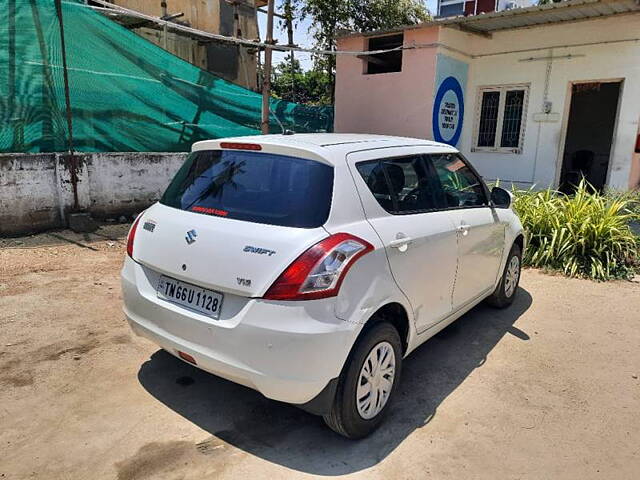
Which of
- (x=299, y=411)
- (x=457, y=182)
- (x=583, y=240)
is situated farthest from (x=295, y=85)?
(x=299, y=411)

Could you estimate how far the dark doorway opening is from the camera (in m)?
11.9

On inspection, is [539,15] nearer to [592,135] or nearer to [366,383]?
[592,135]

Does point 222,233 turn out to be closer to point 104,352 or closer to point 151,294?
point 151,294

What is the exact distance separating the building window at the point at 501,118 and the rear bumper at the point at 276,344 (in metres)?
8.26

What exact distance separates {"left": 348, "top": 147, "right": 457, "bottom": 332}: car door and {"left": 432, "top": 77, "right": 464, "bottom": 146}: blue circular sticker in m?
6.29

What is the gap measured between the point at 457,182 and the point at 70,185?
5308 mm

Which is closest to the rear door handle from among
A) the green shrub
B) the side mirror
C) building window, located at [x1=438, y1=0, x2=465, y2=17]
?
the side mirror

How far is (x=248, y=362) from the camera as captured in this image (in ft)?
7.85

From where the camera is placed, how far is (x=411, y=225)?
298 centimetres

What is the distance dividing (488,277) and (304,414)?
6.76 ft

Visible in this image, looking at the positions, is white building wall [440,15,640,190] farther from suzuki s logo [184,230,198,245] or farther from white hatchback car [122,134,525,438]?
suzuki s logo [184,230,198,245]

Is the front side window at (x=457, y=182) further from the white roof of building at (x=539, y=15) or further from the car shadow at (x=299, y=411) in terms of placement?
the white roof of building at (x=539, y=15)

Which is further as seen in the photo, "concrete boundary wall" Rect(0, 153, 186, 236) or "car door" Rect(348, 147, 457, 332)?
"concrete boundary wall" Rect(0, 153, 186, 236)

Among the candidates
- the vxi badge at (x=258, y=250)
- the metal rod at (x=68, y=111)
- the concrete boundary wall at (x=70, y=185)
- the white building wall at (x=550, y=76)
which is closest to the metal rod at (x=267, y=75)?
the concrete boundary wall at (x=70, y=185)
